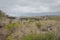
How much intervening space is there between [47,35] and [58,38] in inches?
49.4

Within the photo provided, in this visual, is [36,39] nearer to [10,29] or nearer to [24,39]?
[24,39]

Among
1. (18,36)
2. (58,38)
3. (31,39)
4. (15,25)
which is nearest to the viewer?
(58,38)

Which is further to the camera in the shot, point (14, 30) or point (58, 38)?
point (14, 30)

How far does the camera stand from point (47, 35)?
1844 centimetres

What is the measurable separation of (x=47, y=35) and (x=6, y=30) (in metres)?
5.94

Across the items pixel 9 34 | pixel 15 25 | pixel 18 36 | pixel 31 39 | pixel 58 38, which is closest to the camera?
pixel 58 38

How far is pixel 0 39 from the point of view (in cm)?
2039

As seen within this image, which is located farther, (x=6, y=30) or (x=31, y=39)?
(x=6, y=30)

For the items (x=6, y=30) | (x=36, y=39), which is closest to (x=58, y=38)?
(x=36, y=39)

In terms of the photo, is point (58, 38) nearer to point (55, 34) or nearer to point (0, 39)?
point (55, 34)

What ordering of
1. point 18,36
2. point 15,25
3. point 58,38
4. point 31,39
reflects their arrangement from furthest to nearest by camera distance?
point 15,25 → point 18,36 → point 31,39 → point 58,38

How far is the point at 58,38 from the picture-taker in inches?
687

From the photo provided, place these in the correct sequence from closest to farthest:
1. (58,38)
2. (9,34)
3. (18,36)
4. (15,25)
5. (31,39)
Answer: (58,38), (31,39), (18,36), (9,34), (15,25)

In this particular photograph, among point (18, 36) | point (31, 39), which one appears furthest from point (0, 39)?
point (31, 39)
